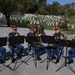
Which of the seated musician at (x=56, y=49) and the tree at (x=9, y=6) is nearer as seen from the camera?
the seated musician at (x=56, y=49)

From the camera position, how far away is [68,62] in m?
10.3

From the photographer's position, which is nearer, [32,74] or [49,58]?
[32,74]

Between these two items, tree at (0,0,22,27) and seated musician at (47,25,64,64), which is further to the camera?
tree at (0,0,22,27)

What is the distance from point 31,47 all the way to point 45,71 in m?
2.02

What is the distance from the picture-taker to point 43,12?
7025cm

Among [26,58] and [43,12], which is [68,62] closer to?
[26,58]

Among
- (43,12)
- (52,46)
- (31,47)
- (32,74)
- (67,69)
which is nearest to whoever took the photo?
(32,74)

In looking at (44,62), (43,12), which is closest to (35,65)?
(44,62)

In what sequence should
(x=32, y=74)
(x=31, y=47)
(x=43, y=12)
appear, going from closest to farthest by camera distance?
(x=32, y=74) → (x=31, y=47) → (x=43, y=12)

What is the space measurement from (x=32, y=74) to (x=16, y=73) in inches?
20.3

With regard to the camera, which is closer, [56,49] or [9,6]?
[56,49]

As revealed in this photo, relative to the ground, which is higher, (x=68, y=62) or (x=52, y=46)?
(x=52, y=46)

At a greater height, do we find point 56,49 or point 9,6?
point 9,6

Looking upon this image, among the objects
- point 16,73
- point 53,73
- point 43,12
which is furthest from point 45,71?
point 43,12
